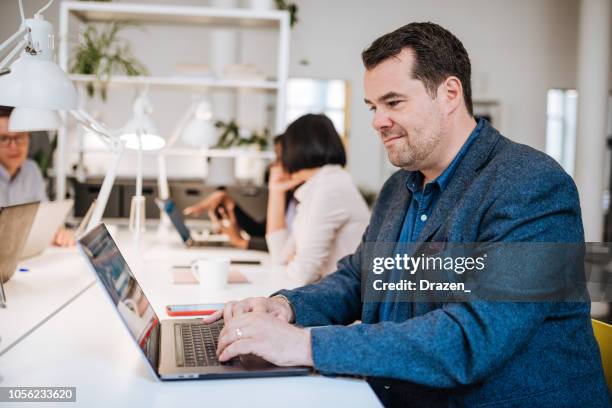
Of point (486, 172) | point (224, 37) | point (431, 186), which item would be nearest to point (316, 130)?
point (431, 186)

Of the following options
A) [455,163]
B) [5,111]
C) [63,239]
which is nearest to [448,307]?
[455,163]

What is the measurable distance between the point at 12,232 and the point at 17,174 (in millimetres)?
1392

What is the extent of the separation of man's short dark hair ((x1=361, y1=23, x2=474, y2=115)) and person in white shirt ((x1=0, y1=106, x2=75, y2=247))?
1713mm

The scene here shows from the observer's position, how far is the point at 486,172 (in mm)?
1043

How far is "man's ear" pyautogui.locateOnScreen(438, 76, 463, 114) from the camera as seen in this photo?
3.75ft

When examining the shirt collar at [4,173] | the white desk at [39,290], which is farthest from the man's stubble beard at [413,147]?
the shirt collar at [4,173]

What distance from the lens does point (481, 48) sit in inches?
245

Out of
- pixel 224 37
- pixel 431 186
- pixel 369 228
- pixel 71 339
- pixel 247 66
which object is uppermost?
pixel 224 37

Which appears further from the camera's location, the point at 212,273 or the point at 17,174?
the point at 17,174

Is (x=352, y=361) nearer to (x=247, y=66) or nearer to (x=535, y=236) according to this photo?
(x=535, y=236)

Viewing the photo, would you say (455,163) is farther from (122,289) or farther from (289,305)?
(122,289)

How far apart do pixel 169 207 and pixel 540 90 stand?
5.04m

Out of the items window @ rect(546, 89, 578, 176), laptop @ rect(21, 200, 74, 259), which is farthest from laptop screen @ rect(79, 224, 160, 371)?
window @ rect(546, 89, 578, 176)

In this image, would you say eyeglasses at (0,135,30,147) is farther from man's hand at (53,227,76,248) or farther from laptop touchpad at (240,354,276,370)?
laptop touchpad at (240,354,276,370)
